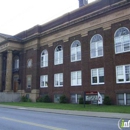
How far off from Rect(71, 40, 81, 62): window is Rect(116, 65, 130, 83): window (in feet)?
22.4

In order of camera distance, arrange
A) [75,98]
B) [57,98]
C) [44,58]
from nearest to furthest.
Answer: [75,98], [57,98], [44,58]

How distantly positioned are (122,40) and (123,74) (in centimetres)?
405

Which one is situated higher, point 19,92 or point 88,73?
point 88,73

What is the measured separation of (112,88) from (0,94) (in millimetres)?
21319

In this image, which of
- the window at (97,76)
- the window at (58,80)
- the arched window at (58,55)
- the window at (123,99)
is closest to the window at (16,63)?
the arched window at (58,55)

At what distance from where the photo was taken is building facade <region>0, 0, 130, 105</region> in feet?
81.0

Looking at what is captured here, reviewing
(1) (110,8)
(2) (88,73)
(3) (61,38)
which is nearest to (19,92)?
(3) (61,38)

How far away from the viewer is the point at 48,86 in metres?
34.2

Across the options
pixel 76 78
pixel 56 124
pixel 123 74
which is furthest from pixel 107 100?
pixel 56 124

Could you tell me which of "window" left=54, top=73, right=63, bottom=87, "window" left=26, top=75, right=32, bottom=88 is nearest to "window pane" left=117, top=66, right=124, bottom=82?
"window" left=54, top=73, right=63, bottom=87

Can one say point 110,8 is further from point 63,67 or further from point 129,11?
point 63,67

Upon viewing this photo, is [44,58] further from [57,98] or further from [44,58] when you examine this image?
[57,98]

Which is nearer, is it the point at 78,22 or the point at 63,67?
the point at 78,22

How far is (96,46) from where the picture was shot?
2752cm
